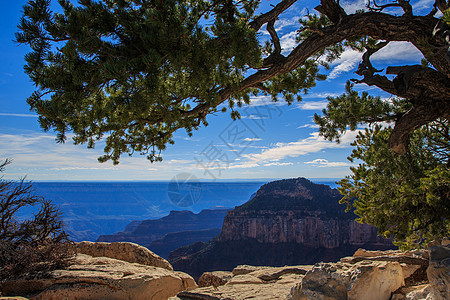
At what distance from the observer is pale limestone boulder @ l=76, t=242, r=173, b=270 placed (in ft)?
29.2

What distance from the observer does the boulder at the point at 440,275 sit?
10.4 ft

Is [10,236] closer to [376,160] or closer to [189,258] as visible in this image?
[376,160]

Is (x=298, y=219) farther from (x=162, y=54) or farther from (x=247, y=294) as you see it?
(x=162, y=54)

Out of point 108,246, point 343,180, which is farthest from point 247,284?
point 108,246

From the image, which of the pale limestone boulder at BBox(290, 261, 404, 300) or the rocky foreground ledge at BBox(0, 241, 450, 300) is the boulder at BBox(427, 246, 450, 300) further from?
the pale limestone boulder at BBox(290, 261, 404, 300)

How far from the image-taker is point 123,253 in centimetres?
904

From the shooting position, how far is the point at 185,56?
3988mm

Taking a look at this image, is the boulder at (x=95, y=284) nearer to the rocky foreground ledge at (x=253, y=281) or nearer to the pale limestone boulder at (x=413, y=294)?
the rocky foreground ledge at (x=253, y=281)

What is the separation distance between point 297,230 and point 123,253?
57.1 m

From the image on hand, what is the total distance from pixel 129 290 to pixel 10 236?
352 centimetres

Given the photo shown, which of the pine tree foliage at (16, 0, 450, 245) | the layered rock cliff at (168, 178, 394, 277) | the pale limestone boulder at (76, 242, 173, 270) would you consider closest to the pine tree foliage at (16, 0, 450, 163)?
the pine tree foliage at (16, 0, 450, 245)

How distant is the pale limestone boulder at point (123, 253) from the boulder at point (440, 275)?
7.56m

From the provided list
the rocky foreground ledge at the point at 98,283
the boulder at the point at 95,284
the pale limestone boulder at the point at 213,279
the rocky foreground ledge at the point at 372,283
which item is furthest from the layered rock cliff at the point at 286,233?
the rocky foreground ledge at the point at 372,283

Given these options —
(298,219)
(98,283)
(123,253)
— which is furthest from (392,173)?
(298,219)
